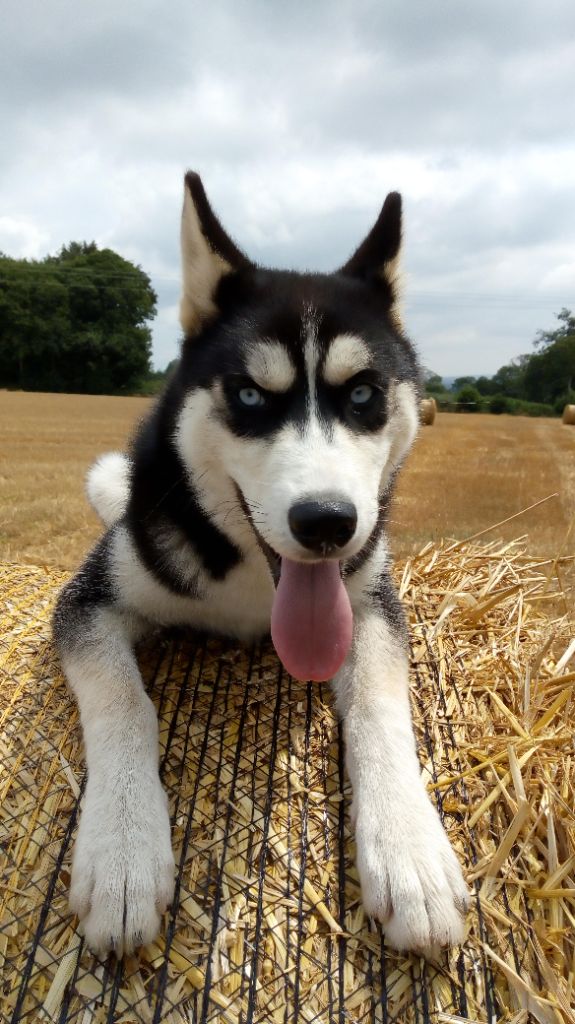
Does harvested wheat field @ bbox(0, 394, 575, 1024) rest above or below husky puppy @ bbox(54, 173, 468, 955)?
below

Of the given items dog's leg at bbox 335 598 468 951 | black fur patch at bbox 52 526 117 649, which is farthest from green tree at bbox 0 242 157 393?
dog's leg at bbox 335 598 468 951

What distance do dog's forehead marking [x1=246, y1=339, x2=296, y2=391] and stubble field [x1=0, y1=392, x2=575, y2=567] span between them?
34.1 inches

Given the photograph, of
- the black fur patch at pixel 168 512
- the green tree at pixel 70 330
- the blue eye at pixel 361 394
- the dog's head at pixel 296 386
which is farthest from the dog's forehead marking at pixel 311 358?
the green tree at pixel 70 330

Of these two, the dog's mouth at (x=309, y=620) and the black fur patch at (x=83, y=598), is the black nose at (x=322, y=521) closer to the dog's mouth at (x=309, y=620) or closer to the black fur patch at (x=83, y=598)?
the dog's mouth at (x=309, y=620)

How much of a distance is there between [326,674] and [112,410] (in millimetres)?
22712

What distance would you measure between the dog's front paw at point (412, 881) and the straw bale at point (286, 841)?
7cm

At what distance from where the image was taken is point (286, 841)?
1724mm

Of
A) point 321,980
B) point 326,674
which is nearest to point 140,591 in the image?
point 326,674

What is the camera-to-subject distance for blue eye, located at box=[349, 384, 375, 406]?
2107 millimetres

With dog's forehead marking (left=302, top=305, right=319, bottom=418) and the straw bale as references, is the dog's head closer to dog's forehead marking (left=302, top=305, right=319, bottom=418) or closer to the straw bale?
dog's forehead marking (left=302, top=305, right=319, bottom=418)

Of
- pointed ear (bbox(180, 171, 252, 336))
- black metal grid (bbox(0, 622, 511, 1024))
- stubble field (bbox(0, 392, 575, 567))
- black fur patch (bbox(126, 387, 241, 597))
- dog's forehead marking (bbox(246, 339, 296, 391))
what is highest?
pointed ear (bbox(180, 171, 252, 336))

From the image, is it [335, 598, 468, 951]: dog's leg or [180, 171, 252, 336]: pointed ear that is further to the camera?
[180, 171, 252, 336]: pointed ear

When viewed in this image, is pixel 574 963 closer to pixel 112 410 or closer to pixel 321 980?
pixel 321 980

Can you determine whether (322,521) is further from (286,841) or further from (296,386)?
(286,841)
